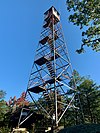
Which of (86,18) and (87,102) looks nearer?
(86,18)

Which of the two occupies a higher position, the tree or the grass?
the tree

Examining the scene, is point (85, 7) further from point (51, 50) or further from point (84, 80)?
point (84, 80)

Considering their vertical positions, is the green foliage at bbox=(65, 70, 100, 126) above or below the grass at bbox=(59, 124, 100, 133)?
above

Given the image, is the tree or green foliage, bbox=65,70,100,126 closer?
the tree

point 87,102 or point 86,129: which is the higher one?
point 87,102

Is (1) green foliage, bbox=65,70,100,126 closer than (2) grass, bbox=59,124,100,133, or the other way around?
(2) grass, bbox=59,124,100,133

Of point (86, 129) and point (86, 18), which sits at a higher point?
point (86, 18)

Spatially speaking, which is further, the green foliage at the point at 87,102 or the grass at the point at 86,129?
the green foliage at the point at 87,102

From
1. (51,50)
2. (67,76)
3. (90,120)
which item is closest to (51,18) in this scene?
(51,50)

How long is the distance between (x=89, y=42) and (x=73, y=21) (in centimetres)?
257

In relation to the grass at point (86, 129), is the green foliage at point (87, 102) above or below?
above

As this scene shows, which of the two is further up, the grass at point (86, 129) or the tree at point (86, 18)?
the tree at point (86, 18)

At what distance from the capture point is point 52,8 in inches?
882

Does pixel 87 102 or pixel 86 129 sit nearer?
pixel 86 129
